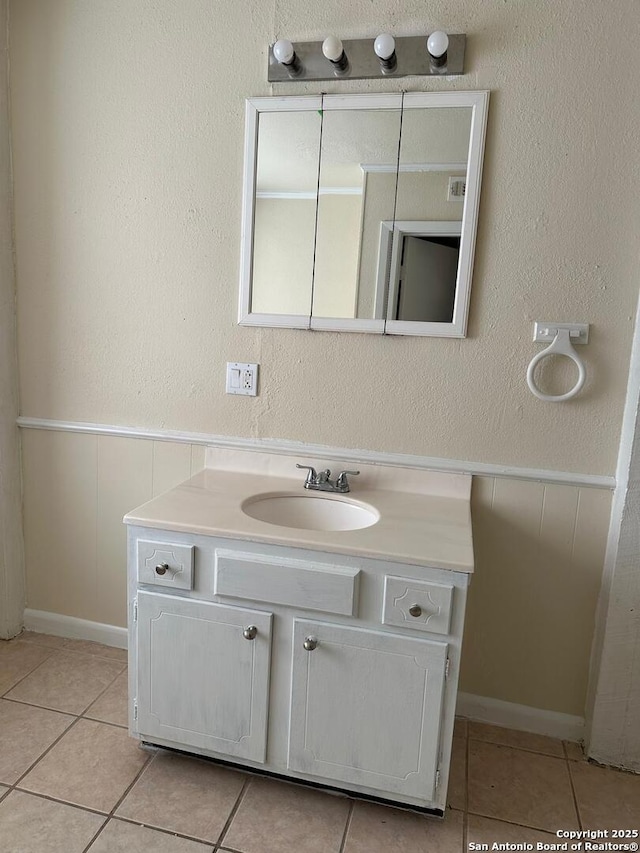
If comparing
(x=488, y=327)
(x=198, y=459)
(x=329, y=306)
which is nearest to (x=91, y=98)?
(x=329, y=306)

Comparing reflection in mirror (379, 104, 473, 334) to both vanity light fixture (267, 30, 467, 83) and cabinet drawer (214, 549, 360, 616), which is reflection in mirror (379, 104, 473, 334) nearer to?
vanity light fixture (267, 30, 467, 83)

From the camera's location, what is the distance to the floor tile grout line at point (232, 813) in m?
1.50

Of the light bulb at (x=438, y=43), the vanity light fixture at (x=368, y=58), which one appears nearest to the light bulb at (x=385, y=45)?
the vanity light fixture at (x=368, y=58)

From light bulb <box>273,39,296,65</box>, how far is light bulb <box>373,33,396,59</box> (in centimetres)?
25

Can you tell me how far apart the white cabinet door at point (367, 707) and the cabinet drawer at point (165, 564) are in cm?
33

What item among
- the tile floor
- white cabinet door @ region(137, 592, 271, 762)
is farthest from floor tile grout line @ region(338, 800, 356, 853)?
white cabinet door @ region(137, 592, 271, 762)

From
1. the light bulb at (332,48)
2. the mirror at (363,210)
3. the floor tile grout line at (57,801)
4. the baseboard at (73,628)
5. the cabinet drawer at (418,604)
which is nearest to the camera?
the cabinet drawer at (418,604)

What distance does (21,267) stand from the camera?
222cm

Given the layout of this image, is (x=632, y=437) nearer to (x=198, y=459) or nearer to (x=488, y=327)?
(x=488, y=327)

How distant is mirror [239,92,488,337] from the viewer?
1.79m

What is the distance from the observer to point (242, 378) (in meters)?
2.05

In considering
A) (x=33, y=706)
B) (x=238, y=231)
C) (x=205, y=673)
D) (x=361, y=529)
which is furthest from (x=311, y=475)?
(x=33, y=706)

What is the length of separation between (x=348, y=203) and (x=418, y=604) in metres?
1.20

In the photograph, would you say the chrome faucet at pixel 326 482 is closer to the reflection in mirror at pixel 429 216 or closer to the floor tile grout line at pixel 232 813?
the reflection in mirror at pixel 429 216
